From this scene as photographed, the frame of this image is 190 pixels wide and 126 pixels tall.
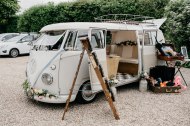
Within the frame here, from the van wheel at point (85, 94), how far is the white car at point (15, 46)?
11066 mm

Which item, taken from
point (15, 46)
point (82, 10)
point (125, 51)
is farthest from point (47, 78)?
point (82, 10)

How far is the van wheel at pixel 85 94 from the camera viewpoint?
24.4 feet

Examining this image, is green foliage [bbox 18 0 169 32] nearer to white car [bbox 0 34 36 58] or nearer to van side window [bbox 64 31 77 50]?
white car [bbox 0 34 36 58]

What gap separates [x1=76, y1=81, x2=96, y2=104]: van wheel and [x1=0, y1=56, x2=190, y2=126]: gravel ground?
0.16 metres

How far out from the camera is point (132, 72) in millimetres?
9305

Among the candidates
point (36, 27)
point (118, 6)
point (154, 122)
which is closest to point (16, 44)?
point (36, 27)

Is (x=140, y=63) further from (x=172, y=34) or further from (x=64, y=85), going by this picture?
(x=172, y=34)

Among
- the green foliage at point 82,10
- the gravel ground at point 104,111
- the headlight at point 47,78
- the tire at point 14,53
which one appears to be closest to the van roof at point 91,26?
the headlight at point 47,78

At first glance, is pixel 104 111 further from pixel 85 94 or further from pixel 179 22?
pixel 179 22

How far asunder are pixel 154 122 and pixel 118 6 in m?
12.1

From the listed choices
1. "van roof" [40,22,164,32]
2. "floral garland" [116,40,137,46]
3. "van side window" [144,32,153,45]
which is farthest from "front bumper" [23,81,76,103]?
"van side window" [144,32,153,45]

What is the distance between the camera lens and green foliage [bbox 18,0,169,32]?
1652cm

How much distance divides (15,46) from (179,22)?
384 inches

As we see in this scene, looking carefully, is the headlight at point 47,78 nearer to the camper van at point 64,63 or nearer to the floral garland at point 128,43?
the camper van at point 64,63
